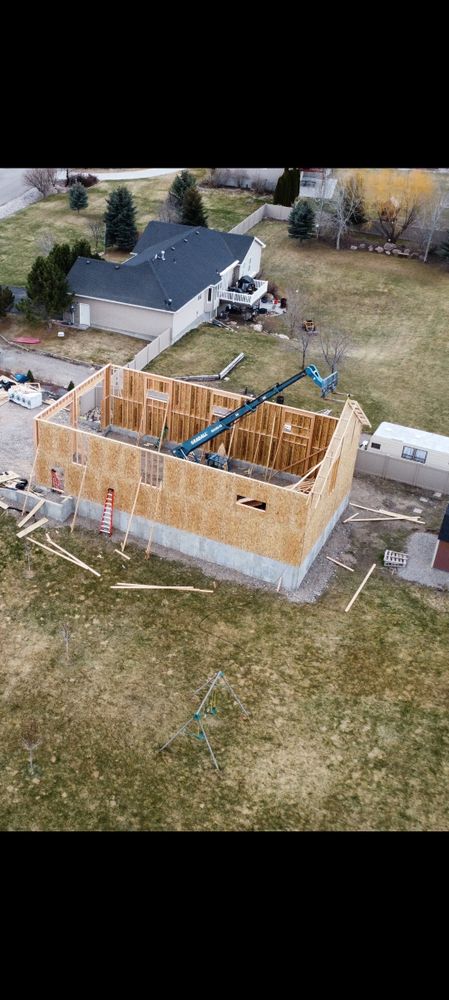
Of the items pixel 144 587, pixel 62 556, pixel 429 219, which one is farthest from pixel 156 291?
pixel 429 219

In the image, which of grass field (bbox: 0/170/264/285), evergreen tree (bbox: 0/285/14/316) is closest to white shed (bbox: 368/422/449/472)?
evergreen tree (bbox: 0/285/14/316)

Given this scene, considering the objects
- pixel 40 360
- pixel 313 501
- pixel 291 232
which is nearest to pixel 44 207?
pixel 291 232

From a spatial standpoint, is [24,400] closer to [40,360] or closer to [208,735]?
[40,360]

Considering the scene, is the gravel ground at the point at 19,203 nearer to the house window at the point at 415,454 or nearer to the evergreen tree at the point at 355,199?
the evergreen tree at the point at 355,199

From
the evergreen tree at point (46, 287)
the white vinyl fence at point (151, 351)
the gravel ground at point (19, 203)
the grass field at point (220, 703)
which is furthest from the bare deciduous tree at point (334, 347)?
the gravel ground at point (19, 203)

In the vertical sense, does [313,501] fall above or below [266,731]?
above

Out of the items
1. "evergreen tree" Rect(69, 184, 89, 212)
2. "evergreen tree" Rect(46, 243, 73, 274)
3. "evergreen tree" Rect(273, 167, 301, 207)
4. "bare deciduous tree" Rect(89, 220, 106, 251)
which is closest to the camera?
"evergreen tree" Rect(46, 243, 73, 274)

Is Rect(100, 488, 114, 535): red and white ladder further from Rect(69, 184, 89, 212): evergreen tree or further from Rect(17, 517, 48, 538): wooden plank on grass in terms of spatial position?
Rect(69, 184, 89, 212): evergreen tree
